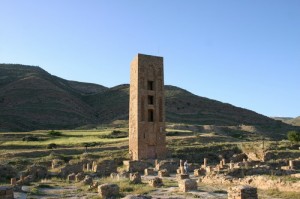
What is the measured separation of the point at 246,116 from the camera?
92188mm

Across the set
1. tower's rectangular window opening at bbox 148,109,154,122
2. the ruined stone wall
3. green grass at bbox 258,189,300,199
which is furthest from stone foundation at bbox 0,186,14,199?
tower's rectangular window opening at bbox 148,109,154,122

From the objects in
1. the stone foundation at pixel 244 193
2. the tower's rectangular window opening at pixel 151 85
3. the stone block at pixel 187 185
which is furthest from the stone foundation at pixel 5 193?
the tower's rectangular window opening at pixel 151 85

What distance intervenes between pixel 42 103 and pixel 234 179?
7350cm

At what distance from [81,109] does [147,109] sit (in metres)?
63.3

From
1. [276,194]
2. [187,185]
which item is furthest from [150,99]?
[276,194]

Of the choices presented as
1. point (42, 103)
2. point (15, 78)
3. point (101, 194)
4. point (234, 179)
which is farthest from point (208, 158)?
point (15, 78)

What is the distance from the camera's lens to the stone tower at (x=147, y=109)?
3081 centimetres

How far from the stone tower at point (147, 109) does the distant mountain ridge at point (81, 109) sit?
135 feet

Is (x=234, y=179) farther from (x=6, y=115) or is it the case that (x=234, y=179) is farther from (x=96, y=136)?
(x=6, y=115)

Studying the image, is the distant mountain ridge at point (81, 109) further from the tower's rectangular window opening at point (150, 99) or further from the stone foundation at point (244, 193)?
the stone foundation at point (244, 193)

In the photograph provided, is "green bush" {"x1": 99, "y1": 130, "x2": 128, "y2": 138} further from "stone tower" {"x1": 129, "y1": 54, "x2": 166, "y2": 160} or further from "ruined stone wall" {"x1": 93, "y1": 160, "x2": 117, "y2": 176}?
"ruined stone wall" {"x1": 93, "y1": 160, "x2": 117, "y2": 176}

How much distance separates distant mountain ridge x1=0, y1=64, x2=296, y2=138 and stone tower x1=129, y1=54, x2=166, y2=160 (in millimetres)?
41175

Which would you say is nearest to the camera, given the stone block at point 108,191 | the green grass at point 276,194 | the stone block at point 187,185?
the green grass at point 276,194

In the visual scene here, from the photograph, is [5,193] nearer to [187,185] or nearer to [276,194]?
[187,185]
